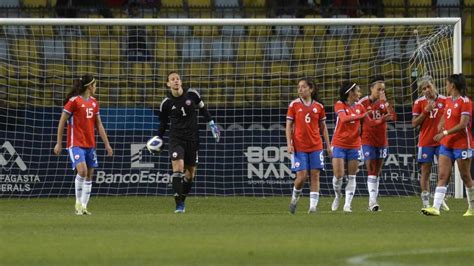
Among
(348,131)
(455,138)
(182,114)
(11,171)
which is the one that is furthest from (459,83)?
(11,171)

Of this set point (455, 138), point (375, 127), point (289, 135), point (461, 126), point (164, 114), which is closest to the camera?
point (461, 126)

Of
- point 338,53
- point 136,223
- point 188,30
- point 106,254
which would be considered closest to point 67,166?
point 188,30

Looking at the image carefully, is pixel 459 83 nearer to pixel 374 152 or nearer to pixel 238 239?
pixel 374 152

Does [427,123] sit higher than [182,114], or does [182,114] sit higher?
[182,114]

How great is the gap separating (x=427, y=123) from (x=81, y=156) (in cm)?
564

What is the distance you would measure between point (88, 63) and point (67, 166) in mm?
2218

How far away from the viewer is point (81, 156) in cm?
1891

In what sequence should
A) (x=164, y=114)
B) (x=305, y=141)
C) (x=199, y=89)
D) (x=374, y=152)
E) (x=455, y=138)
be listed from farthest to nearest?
1. (x=199, y=89)
2. (x=374, y=152)
3. (x=164, y=114)
4. (x=305, y=141)
5. (x=455, y=138)

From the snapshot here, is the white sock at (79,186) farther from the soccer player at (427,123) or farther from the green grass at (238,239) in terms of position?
the soccer player at (427,123)

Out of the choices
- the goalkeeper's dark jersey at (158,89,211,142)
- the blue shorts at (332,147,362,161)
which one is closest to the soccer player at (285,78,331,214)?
the blue shorts at (332,147,362,161)

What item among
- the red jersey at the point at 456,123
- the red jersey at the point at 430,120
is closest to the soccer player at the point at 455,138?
the red jersey at the point at 456,123

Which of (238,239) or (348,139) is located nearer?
(238,239)

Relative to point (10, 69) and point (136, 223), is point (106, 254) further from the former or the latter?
point (10, 69)

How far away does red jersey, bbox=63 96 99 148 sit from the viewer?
19.0m
